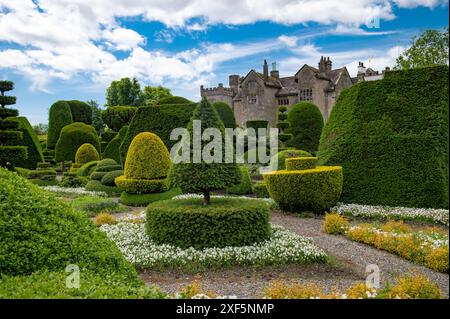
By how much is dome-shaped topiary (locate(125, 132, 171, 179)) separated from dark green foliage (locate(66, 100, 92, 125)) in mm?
25301

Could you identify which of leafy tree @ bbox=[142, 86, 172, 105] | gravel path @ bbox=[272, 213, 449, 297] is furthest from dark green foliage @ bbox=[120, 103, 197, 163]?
leafy tree @ bbox=[142, 86, 172, 105]

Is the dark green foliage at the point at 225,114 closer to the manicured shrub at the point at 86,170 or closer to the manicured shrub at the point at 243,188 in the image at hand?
the manicured shrub at the point at 86,170

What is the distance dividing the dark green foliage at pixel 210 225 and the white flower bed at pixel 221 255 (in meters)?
0.21

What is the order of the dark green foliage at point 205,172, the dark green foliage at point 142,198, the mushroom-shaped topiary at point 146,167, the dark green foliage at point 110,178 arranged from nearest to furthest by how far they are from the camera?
the dark green foliage at point 205,172, the dark green foliage at point 142,198, the mushroom-shaped topiary at point 146,167, the dark green foliage at point 110,178

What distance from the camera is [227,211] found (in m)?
7.39

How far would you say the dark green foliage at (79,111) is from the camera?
122ft

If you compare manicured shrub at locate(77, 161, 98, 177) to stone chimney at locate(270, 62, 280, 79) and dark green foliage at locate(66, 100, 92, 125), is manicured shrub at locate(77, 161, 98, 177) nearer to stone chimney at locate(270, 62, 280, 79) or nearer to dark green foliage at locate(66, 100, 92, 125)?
dark green foliage at locate(66, 100, 92, 125)

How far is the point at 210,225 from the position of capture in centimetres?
737

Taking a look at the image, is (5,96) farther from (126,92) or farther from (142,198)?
(126,92)

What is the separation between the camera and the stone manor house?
36438 millimetres

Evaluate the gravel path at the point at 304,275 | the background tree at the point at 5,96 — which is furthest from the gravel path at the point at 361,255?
the background tree at the point at 5,96

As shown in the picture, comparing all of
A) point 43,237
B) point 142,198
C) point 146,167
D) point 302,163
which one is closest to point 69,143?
point 146,167
